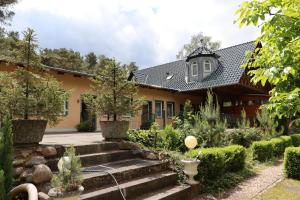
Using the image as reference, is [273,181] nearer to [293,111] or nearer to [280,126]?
[293,111]

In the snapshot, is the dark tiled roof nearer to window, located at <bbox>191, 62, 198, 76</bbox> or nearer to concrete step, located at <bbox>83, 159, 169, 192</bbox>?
window, located at <bbox>191, 62, 198, 76</bbox>

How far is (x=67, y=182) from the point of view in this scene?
341 cm

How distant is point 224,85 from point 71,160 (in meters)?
16.3

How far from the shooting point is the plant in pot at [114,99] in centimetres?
683

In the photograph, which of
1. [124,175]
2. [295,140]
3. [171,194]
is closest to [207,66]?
[295,140]

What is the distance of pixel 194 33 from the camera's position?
39.0 metres

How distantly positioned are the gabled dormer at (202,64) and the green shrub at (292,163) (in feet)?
43.9

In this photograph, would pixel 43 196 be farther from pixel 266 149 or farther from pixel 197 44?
pixel 197 44

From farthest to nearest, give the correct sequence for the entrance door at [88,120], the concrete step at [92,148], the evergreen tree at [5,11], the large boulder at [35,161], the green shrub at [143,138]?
the evergreen tree at [5,11], the entrance door at [88,120], the green shrub at [143,138], the concrete step at [92,148], the large boulder at [35,161]

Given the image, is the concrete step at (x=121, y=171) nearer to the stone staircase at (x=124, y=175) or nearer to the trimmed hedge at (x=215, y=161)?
the stone staircase at (x=124, y=175)

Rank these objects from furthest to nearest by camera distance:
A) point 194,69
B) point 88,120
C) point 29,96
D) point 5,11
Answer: point 194,69 → point 5,11 → point 88,120 → point 29,96

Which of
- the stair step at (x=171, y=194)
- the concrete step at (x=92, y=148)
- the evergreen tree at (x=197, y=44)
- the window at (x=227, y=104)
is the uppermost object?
the evergreen tree at (x=197, y=44)

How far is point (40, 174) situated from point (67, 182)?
2.91ft

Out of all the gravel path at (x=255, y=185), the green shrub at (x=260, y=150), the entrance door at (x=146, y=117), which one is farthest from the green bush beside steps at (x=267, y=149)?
the entrance door at (x=146, y=117)
